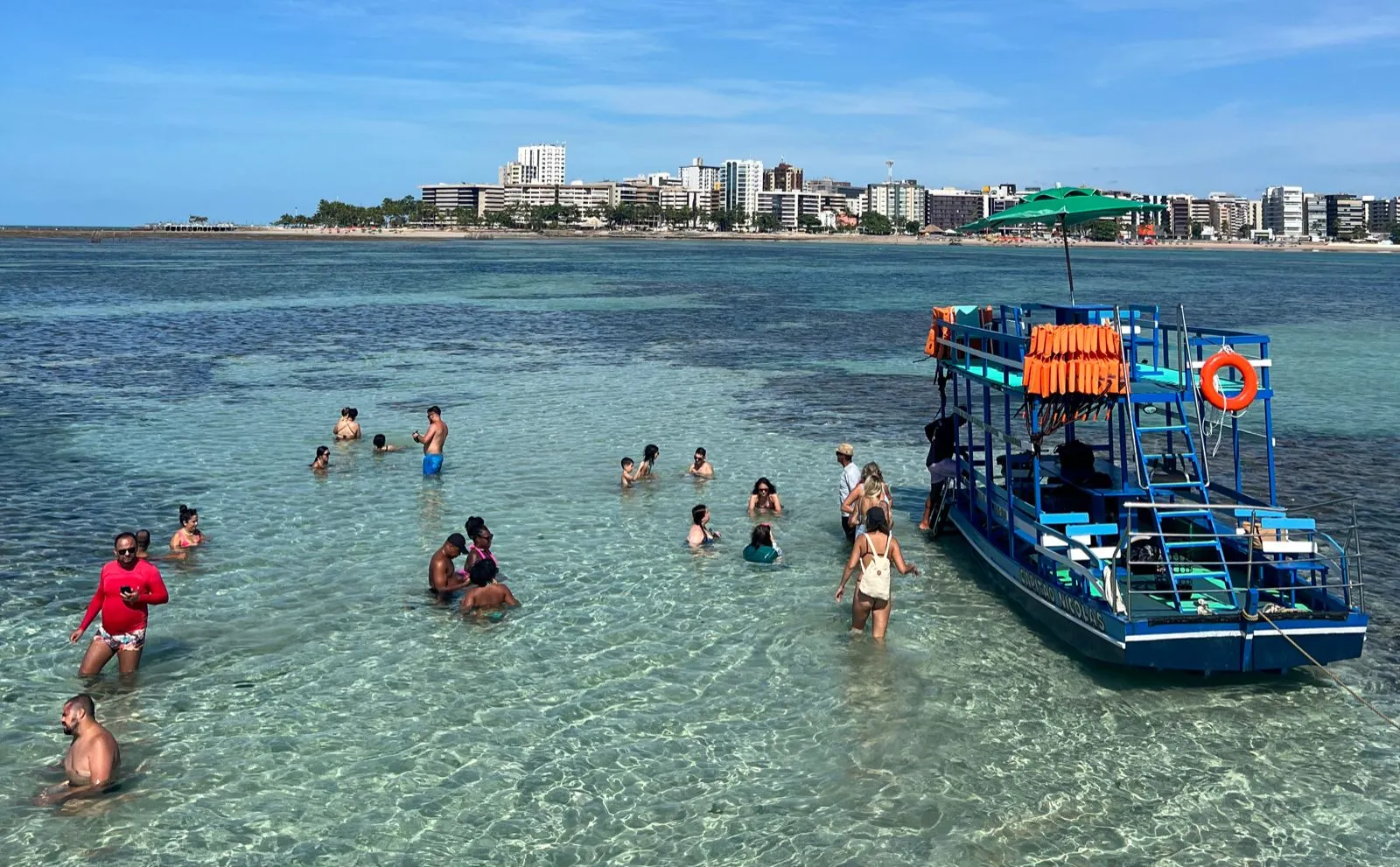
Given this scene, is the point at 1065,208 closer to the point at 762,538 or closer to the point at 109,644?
the point at 762,538

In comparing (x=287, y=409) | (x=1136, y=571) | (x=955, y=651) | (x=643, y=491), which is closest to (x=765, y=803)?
(x=955, y=651)

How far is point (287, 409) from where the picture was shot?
103 ft

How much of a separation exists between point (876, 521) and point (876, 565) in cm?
56

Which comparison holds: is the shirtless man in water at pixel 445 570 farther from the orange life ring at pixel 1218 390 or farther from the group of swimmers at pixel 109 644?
the orange life ring at pixel 1218 390

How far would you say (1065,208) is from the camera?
16312 millimetres

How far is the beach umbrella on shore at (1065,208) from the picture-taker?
16.2 meters

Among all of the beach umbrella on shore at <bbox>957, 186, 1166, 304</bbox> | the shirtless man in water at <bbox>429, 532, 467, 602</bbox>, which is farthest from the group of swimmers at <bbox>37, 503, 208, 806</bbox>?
the beach umbrella on shore at <bbox>957, 186, 1166, 304</bbox>

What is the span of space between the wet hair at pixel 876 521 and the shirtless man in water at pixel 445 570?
18.0 feet

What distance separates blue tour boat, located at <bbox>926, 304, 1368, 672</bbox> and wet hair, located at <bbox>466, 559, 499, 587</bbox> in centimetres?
676

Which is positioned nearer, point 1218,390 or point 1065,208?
point 1218,390

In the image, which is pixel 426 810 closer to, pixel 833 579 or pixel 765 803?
pixel 765 803

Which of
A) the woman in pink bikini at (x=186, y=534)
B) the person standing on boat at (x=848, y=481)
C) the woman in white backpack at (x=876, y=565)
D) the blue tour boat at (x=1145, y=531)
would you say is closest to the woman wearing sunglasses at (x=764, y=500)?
the person standing on boat at (x=848, y=481)

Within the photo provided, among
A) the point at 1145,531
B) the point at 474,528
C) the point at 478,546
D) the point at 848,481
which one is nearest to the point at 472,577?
the point at 478,546

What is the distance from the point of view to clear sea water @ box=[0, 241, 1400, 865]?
1012 cm
